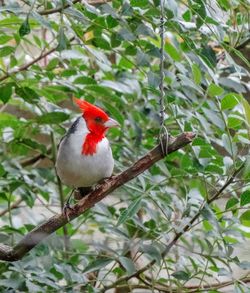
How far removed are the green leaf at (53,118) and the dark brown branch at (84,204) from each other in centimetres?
45

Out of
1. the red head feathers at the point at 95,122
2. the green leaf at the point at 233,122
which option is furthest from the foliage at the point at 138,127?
the red head feathers at the point at 95,122

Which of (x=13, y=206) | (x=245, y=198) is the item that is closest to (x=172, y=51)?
(x=245, y=198)

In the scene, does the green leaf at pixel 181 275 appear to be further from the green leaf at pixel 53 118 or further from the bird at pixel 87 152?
the green leaf at pixel 53 118

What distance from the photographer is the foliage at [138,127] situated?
1721 millimetres

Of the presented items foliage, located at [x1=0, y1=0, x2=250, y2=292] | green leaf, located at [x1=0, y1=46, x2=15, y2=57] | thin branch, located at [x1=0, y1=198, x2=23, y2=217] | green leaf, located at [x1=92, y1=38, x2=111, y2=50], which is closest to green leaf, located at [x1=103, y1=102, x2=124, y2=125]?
foliage, located at [x1=0, y1=0, x2=250, y2=292]

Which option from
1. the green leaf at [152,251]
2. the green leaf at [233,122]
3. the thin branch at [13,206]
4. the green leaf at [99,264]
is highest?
the green leaf at [233,122]

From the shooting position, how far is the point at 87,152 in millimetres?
1948

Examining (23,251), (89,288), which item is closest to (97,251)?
(89,288)

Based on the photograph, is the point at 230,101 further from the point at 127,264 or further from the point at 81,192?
the point at 81,192

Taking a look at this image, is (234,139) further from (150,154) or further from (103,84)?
(103,84)

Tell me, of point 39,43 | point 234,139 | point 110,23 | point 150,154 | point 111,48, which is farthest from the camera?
point 39,43

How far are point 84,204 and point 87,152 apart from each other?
0.75ft

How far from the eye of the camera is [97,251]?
2127mm

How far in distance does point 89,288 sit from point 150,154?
0.52 metres
